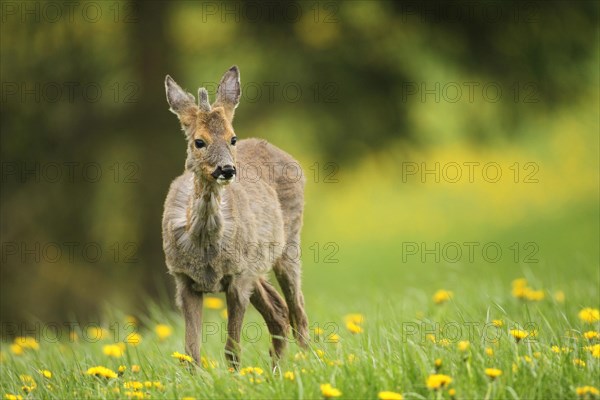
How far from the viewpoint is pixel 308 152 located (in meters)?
11.5

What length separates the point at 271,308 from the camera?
6715 mm

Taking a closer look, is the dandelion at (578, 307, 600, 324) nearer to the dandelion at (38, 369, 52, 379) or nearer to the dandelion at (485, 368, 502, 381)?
the dandelion at (485, 368, 502, 381)

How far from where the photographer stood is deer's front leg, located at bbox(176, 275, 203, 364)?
5.64m

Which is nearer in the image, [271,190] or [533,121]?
[271,190]

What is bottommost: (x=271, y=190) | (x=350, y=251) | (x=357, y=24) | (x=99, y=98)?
(x=350, y=251)

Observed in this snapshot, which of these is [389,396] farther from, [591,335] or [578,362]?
[591,335]

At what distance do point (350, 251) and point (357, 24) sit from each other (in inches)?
341

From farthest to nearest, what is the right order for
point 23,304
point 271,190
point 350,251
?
point 350,251
point 23,304
point 271,190

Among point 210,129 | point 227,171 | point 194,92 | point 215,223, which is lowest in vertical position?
point 215,223

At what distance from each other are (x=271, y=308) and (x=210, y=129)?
5.39 ft

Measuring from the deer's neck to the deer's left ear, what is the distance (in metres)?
0.49

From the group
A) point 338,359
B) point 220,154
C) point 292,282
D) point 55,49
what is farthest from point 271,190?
point 55,49

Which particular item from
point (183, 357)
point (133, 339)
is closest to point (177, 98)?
point (133, 339)

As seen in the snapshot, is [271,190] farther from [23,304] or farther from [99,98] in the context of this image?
[23,304]
